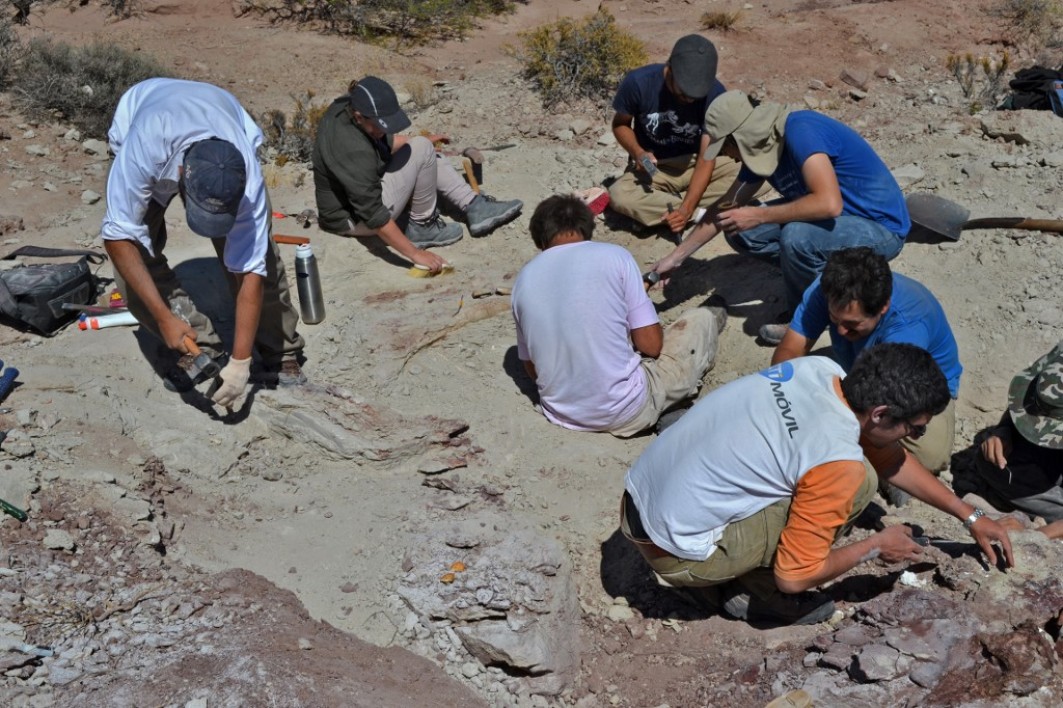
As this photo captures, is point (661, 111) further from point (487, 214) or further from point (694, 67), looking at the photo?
point (487, 214)

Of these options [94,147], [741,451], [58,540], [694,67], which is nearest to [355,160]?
[694,67]

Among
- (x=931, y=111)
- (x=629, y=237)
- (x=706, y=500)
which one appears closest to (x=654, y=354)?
(x=706, y=500)

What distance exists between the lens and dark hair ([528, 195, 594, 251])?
4.18 m

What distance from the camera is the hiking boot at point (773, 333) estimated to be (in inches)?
194

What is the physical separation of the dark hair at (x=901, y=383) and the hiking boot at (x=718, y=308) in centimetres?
200

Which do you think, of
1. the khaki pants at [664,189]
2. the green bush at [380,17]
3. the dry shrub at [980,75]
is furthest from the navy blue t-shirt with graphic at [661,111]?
the green bush at [380,17]

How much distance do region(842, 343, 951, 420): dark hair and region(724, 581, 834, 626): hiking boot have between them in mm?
971

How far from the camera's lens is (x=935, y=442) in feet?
13.7

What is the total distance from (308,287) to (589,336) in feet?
5.71

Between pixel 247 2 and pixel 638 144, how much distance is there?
619cm

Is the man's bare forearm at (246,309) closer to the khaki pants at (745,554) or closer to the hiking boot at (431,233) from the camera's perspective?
the khaki pants at (745,554)

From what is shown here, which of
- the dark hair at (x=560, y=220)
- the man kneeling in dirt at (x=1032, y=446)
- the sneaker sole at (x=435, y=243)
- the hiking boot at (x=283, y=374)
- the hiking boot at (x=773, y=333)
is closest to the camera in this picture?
the man kneeling in dirt at (x=1032, y=446)

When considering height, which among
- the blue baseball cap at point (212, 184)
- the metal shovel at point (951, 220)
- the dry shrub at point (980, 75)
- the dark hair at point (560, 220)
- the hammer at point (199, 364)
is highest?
the blue baseball cap at point (212, 184)

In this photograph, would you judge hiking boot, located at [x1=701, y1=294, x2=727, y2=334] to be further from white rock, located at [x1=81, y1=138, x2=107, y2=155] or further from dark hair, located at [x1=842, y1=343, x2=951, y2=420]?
white rock, located at [x1=81, y1=138, x2=107, y2=155]
